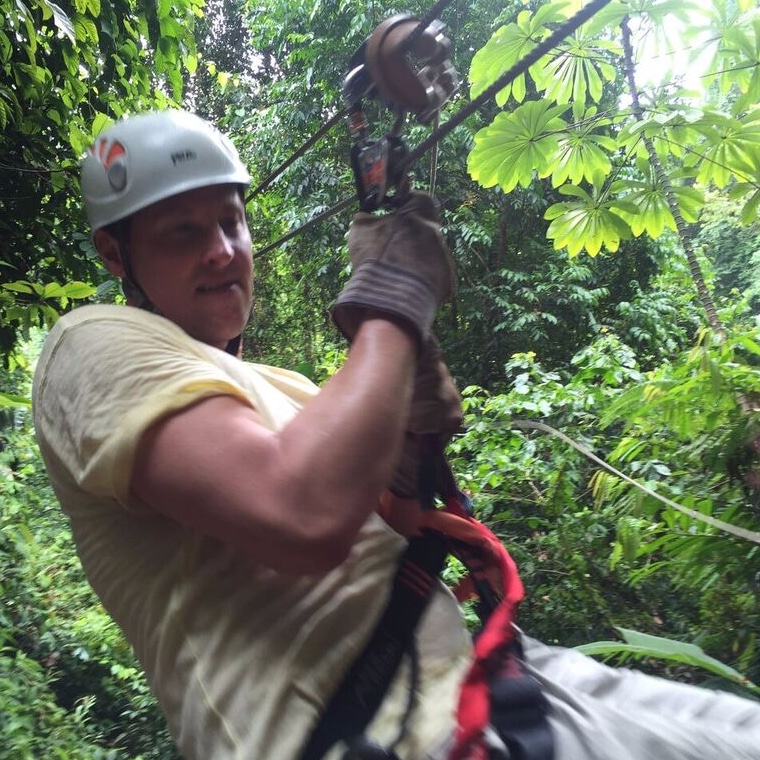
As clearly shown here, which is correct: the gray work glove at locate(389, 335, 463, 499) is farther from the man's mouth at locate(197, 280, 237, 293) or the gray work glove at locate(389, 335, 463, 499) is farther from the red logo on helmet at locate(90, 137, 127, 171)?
the red logo on helmet at locate(90, 137, 127, 171)

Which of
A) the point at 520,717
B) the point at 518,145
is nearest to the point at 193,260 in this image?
the point at 520,717

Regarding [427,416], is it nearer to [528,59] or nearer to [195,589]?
[195,589]

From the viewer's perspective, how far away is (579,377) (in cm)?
368

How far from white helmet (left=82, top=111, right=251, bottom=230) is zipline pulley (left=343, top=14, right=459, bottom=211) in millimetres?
248

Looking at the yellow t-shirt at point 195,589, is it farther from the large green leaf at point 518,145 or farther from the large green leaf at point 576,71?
the large green leaf at point 576,71

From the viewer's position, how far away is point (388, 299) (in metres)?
0.80

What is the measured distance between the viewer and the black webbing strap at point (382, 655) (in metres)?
0.76

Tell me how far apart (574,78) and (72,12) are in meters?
1.78

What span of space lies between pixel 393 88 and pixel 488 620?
767 millimetres

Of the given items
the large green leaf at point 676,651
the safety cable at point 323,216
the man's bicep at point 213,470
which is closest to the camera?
the man's bicep at point 213,470

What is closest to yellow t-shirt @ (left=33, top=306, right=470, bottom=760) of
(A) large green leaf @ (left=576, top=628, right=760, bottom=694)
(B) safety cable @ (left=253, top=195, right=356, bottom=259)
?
(B) safety cable @ (left=253, top=195, right=356, bottom=259)

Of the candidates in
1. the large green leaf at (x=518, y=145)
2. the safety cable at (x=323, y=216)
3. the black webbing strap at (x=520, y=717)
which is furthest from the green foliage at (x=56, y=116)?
the black webbing strap at (x=520, y=717)

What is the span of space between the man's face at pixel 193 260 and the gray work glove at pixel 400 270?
24 cm

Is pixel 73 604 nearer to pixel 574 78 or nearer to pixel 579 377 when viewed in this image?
pixel 579 377
